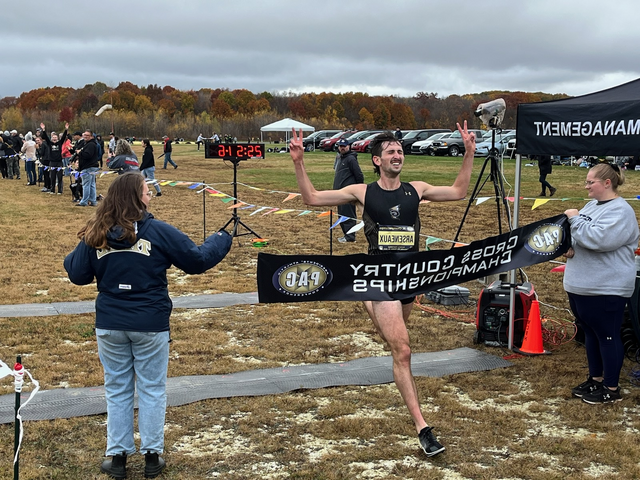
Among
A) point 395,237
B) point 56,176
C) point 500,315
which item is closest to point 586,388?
point 500,315

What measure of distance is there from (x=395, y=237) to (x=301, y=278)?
0.72 metres

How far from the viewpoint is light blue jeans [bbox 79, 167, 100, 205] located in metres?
16.8

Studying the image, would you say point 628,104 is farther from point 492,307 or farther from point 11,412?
point 11,412

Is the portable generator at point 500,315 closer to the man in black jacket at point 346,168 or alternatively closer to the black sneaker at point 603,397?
the black sneaker at point 603,397

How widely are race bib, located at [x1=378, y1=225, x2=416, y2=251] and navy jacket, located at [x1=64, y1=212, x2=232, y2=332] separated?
1.35 m

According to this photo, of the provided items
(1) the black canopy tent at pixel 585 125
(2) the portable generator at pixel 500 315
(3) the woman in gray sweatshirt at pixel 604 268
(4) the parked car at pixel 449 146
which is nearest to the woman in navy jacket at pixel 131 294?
(3) the woman in gray sweatshirt at pixel 604 268

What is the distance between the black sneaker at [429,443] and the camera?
13.6ft

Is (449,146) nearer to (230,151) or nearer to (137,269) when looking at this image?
(230,151)

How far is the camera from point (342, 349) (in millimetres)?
6422

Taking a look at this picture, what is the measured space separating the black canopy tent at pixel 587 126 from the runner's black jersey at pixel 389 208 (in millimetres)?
1898

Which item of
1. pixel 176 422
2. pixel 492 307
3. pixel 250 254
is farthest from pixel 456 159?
pixel 176 422

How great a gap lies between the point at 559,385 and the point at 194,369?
3.14 meters

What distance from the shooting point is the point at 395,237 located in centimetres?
459

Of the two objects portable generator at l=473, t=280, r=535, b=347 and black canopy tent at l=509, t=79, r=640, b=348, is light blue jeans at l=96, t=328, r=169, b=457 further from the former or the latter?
black canopy tent at l=509, t=79, r=640, b=348
